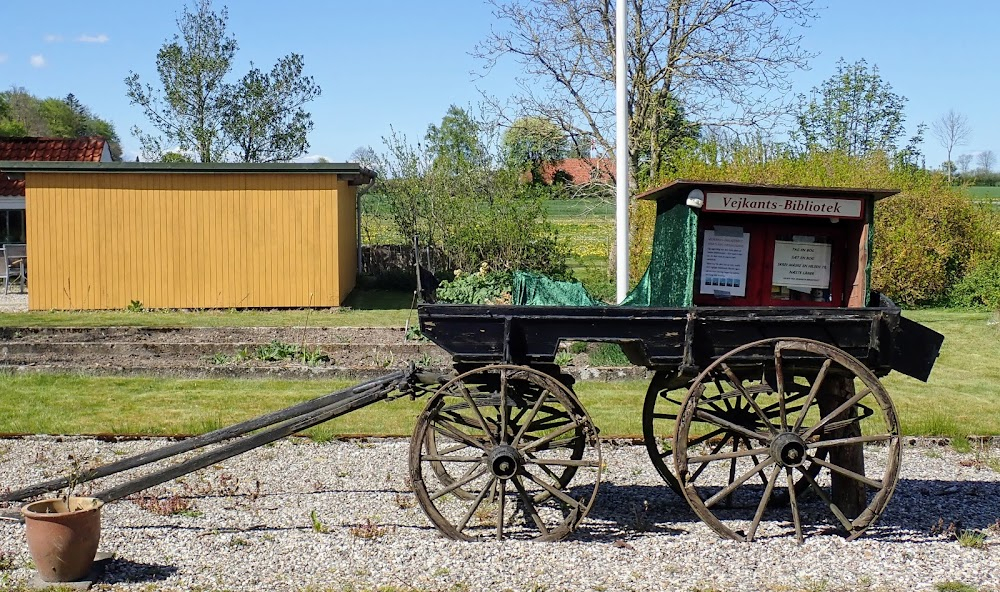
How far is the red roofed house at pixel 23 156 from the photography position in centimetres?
2656

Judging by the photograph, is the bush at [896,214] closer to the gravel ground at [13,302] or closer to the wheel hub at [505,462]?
the gravel ground at [13,302]

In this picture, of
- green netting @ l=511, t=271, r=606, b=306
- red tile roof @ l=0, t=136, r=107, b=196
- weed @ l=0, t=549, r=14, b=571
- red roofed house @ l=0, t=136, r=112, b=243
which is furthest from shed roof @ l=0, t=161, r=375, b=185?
weed @ l=0, t=549, r=14, b=571

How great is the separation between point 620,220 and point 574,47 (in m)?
9.84

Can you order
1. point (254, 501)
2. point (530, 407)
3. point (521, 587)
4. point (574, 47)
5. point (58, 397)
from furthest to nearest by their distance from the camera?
point (574, 47) → point (58, 397) → point (254, 501) → point (530, 407) → point (521, 587)

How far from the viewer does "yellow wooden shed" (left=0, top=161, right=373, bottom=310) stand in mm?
20391

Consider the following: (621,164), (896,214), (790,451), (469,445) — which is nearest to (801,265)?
(790,451)

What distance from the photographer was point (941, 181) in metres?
21.6

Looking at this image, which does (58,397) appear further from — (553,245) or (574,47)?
(574,47)

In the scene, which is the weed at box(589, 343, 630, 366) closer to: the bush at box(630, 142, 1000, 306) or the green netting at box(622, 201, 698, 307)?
the green netting at box(622, 201, 698, 307)

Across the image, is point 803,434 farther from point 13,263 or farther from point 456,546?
point 13,263

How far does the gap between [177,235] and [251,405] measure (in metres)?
10.3

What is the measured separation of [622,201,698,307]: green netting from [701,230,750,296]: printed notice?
0.68ft

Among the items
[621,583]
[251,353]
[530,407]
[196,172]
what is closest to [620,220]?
[251,353]

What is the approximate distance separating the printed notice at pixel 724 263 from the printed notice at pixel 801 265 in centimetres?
23
